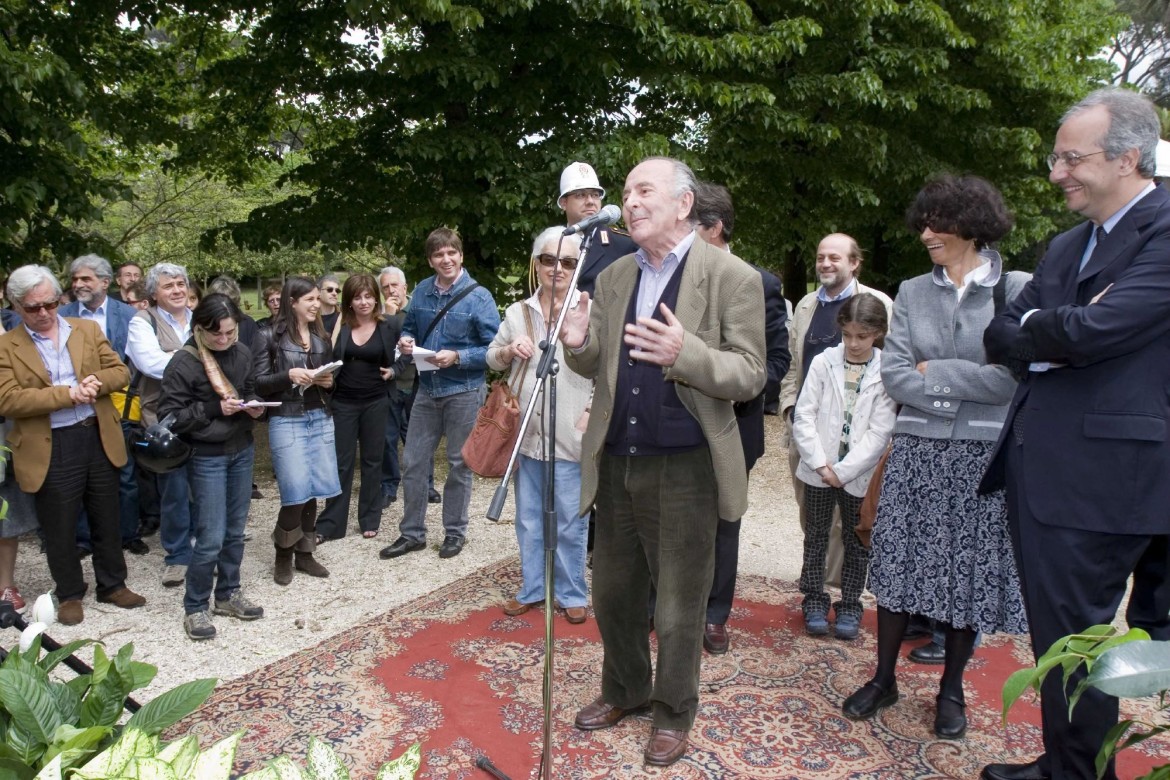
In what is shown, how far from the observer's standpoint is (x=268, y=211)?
10.9 metres

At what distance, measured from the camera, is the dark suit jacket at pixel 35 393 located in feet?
15.5

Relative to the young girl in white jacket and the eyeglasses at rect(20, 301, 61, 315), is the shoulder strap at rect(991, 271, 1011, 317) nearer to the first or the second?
the young girl in white jacket

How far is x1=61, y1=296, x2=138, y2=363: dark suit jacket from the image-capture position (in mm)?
6348

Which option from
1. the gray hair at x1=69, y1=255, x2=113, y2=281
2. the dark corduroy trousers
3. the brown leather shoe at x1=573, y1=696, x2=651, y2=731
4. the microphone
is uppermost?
the microphone

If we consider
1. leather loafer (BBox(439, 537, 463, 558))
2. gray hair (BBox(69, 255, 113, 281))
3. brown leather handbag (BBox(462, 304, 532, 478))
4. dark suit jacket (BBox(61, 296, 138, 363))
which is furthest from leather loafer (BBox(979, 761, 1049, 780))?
gray hair (BBox(69, 255, 113, 281))

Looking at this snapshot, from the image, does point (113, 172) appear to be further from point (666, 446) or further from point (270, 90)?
point (666, 446)

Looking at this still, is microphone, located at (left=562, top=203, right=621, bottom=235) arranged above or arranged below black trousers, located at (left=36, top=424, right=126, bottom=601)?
above

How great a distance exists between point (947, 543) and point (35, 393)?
4540 mm

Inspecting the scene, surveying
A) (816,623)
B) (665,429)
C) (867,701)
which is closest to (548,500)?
(665,429)

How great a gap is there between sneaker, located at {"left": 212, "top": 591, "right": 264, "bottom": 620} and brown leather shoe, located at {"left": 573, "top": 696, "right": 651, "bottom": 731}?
Answer: 2.15 meters

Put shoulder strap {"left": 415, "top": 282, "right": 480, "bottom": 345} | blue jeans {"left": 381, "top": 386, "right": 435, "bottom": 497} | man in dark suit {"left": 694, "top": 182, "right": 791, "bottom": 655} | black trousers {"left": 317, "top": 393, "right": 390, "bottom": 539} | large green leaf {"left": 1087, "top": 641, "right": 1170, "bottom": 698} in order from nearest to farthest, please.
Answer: large green leaf {"left": 1087, "top": 641, "right": 1170, "bottom": 698}
man in dark suit {"left": 694, "top": 182, "right": 791, "bottom": 655}
shoulder strap {"left": 415, "top": 282, "right": 480, "bottom": 345}
black trousers {"left": 317, "top": 393, "right": 390, "bottom": 539}
blue jeans {"left": 381, "top": 386, "right": 435, "bottom": 497}

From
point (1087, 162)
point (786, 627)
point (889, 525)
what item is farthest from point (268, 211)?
point (1087, 162)

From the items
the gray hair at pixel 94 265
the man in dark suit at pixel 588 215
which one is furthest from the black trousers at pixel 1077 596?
the gray hair at pixel 94 265

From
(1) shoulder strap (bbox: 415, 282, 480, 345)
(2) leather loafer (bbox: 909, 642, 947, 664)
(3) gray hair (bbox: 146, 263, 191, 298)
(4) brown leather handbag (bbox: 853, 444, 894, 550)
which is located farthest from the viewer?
(1) shoulder strap (bbox: 415, 282, 480, 345)
